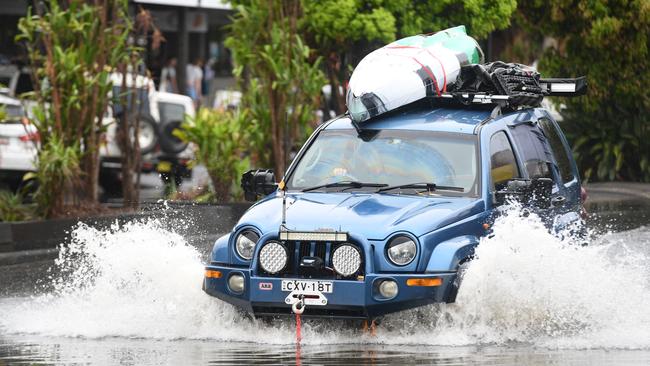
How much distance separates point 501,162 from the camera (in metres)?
11.4

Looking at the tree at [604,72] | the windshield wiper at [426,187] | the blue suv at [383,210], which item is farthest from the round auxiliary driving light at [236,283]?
the tree at [604,72]

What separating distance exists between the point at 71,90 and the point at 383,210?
847 cm

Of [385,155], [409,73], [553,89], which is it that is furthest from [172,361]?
[553,89]

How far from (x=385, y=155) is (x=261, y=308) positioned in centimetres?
168

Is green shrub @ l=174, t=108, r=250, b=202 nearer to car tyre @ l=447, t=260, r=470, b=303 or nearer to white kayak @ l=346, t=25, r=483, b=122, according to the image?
white kayak @ l=346, t=25, r=483, b=122

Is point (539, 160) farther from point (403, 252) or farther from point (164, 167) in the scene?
point (164, 167)

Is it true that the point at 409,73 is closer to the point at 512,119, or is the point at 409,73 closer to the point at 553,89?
the point at 512,119

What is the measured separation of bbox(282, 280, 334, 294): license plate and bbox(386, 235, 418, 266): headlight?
44 centimetres

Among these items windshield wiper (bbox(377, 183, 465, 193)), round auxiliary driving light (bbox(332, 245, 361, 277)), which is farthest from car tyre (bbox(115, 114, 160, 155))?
round auxiliary driving light (bbox(332, 245, 361, 277))

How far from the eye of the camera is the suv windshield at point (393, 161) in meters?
11.0

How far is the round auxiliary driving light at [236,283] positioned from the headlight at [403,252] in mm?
1032

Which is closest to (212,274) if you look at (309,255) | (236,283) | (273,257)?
(236,283)

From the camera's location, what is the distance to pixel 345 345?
1000 cm

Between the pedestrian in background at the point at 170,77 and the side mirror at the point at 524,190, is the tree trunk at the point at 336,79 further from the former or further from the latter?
the pedestrian in background at the point at 170,77
